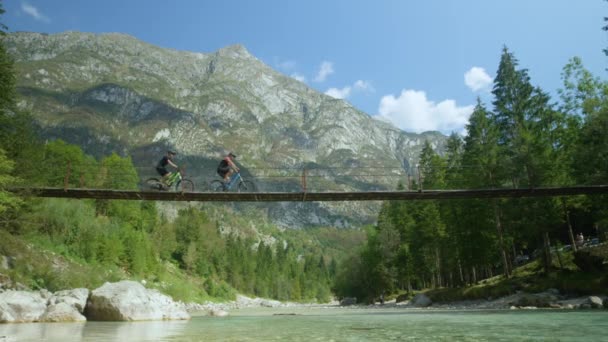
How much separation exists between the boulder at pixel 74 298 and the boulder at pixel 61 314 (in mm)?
632

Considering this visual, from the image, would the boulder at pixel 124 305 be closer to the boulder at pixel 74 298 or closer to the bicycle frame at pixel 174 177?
the boulder at pixel 74 298

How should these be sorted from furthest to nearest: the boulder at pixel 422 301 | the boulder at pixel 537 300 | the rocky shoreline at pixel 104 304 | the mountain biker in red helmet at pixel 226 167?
1. the boulder at pixel 422 301
2. the boulder at pixel 537 300
3. the mountain biker in red helmet at pixel 226 167
4. the rocky shoreline at pixel 104 304

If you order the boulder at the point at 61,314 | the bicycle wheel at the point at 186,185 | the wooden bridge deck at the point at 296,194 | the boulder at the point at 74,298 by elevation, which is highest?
the bicycle wheel at the point at 186,185

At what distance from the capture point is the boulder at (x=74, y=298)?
70.6 feet

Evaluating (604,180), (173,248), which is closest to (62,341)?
(604,180)

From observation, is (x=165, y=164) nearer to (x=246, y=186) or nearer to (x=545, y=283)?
(x=246, y=186)

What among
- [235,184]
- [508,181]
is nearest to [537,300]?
[508,181]

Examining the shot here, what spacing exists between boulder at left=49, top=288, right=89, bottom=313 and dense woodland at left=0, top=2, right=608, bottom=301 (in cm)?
459

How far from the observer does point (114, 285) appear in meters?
23.3

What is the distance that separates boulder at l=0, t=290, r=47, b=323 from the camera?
19.1 m

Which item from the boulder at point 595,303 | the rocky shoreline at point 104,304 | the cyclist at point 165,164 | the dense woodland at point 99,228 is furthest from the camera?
the dense woodland at point 99,228

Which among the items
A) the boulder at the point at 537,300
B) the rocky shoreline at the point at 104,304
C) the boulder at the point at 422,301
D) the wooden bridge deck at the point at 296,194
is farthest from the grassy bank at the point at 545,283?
the wooden bridge deck at the point at 296,194

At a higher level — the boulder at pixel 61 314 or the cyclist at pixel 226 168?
the cyclist at pixel 226 168

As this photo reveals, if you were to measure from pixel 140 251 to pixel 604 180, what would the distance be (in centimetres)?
4673
